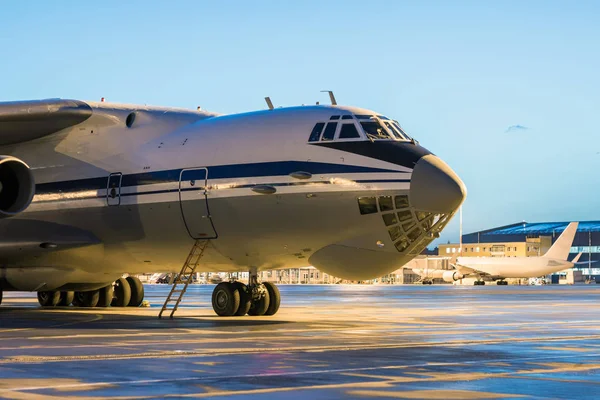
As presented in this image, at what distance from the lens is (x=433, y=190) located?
1639 centimetres

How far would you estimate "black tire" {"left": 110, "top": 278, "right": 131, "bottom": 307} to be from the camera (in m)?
25.1

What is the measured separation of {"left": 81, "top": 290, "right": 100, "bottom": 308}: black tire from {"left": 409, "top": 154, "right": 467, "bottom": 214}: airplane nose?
10.8 meters

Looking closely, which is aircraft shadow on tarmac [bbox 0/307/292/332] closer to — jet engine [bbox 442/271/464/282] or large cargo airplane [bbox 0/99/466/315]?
large cargo airplane [bbox 0/99/466/315]

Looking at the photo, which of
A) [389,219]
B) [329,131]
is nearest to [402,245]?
[389,219]

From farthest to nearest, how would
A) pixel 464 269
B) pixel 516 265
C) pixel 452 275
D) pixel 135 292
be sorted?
Answer: pixel 452 275 → pixel 464 269 → pixel 516 265 → pixel 135 292

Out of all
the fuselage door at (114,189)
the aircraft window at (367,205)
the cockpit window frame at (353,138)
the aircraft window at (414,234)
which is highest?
the cockpit window frame at (353,138)

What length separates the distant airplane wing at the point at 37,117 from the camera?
19.0 m

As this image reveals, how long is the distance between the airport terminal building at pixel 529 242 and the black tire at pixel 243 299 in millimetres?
112233

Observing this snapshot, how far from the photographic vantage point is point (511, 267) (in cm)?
9319

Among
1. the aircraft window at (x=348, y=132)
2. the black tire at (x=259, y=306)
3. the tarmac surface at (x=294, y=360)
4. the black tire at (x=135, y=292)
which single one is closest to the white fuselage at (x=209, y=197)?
the aircraft window at (x=348, y=132)

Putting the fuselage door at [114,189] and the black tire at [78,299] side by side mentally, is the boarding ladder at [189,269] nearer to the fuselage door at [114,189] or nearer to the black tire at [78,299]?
the fuselage door at [114,189]

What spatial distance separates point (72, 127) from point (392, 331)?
27.8ft

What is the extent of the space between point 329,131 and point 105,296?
958 centimetres

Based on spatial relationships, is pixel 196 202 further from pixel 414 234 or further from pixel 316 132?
pixel 414 234
